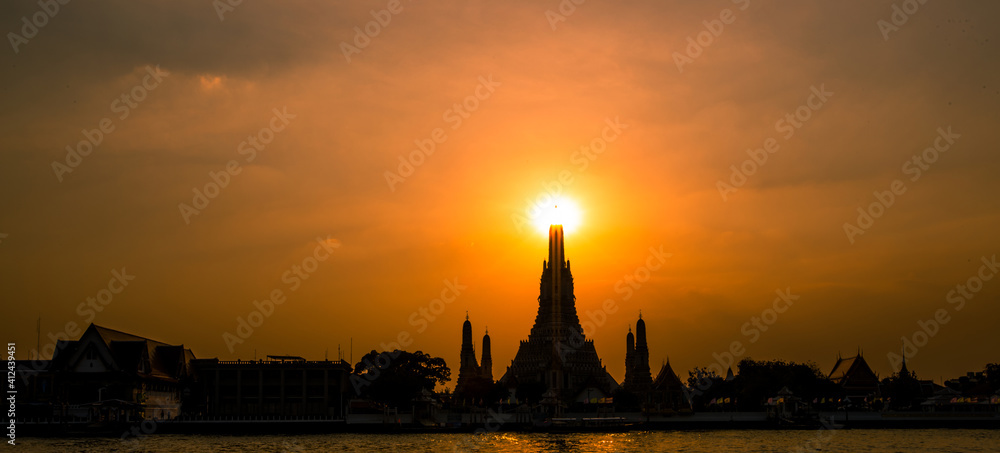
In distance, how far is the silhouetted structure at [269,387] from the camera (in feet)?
438

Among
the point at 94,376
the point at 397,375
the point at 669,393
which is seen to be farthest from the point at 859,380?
the point at 94,376

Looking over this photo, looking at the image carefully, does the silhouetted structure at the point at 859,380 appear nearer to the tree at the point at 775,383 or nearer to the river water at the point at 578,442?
the tree at the point at 775,383

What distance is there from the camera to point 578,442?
90.5 meters

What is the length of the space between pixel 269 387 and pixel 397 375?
60.2 feet

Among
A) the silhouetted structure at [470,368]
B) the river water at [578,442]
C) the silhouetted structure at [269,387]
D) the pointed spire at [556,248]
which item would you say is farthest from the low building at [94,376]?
the pointed spire at [556,248]

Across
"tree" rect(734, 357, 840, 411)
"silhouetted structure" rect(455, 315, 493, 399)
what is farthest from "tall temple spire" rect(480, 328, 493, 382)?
"tree" rect(734, 357, 840, 411)

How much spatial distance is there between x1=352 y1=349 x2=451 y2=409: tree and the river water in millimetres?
32309

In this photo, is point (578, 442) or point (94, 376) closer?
point (578, 442)

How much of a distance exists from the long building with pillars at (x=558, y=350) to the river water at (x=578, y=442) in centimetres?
5697

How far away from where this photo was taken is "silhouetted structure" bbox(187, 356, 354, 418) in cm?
13338

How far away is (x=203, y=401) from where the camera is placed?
134 meters

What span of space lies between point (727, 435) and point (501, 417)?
90.5 ft

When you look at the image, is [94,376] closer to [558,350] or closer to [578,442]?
[578,442]

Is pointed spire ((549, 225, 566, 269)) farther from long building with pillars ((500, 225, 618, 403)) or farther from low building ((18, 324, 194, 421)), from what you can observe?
low building ((18, 324, 194, 421))
